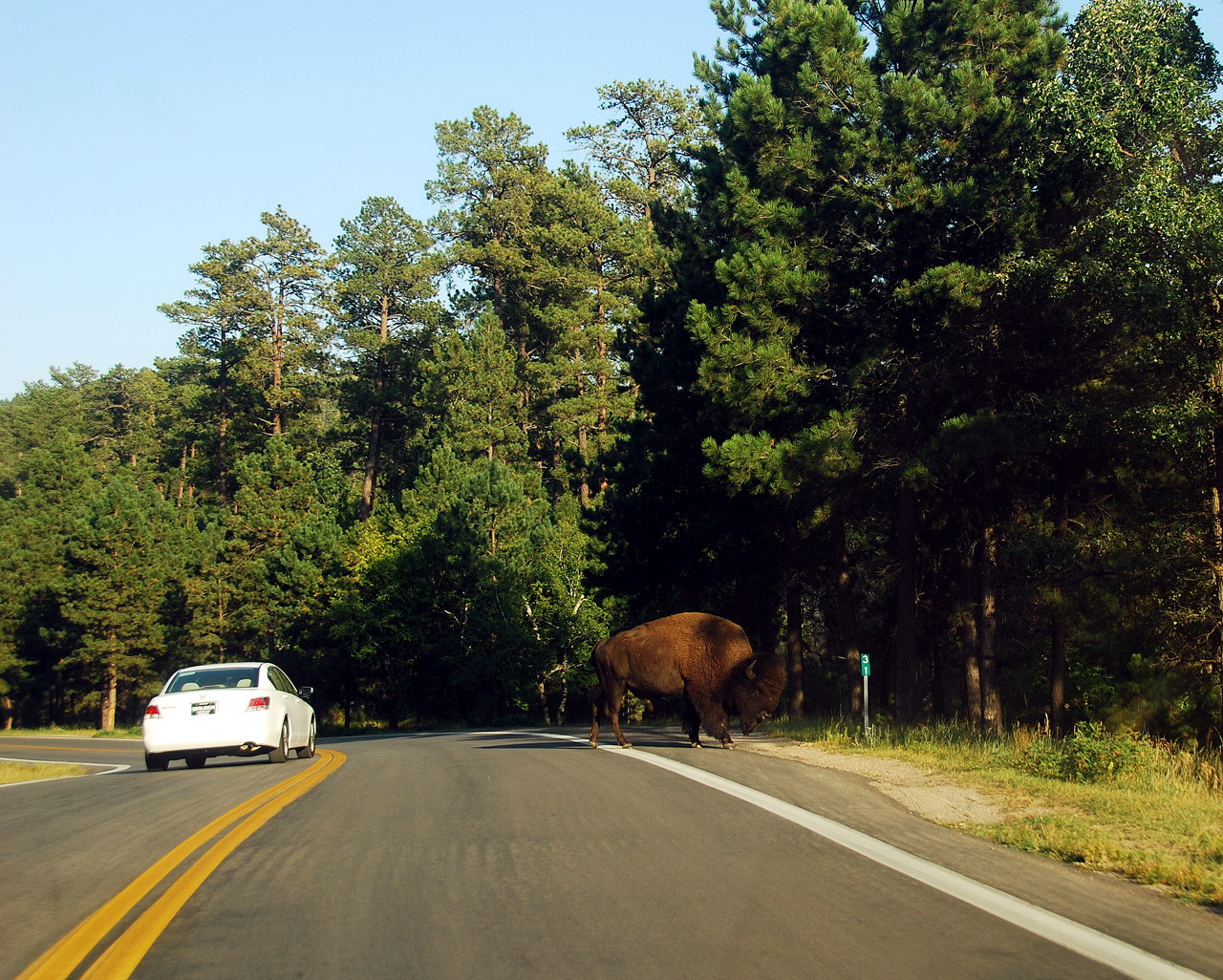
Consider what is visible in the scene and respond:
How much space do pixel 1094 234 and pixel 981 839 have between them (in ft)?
45.9

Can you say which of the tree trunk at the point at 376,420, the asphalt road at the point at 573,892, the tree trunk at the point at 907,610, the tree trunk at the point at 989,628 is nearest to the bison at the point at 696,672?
the asphalt road at the point at 573,892

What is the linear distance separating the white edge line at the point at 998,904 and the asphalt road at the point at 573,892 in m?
0.04

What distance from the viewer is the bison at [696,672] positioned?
17141mm

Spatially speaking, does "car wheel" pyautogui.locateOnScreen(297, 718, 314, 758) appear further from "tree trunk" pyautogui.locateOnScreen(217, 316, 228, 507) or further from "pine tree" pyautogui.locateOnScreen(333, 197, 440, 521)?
"tree trunk" pyautogui.locateOnScreen(217, 316, 228, 507)

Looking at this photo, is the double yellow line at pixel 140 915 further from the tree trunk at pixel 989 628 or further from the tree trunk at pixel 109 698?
the tree trunk at pixel 109 698

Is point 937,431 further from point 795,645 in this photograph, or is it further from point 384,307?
point 384,307

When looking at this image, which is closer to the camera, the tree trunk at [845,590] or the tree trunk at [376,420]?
the tree trunk at [845,590]

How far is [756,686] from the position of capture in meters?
17.1

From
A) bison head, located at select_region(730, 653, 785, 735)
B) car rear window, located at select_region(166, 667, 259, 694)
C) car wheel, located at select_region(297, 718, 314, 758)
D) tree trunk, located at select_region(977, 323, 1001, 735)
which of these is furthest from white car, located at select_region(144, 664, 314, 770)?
tree trunk, located at select_region(977, 323, 1001, 735)

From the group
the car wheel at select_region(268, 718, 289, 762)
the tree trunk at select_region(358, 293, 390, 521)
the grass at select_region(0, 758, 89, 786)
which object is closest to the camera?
the car wheel at select_region(268, 718, 289, 762)

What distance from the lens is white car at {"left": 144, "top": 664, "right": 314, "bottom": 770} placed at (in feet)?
51.6

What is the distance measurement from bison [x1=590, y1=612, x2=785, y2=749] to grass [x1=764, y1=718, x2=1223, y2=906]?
4.30 feet

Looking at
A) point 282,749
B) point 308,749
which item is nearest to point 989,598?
point 308,749

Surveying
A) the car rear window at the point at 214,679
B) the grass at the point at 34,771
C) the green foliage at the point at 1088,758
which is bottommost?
the grass at the point at 34,771
